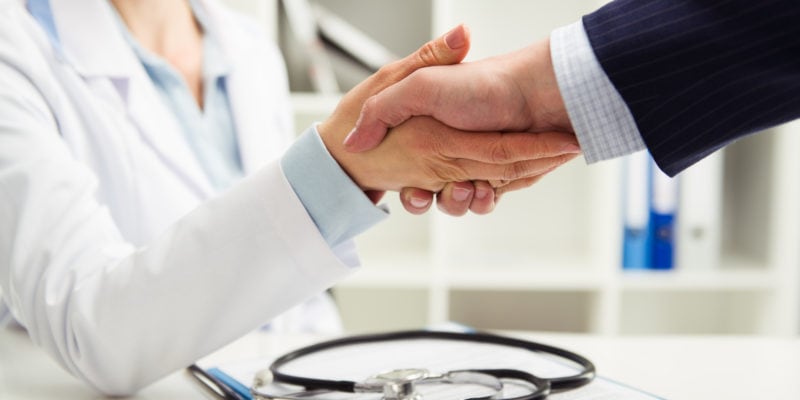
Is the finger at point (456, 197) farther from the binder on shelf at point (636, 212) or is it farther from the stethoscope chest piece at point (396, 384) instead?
the binder on shelf at point (636, 212)

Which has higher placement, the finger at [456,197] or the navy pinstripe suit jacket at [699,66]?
the navy pinstripe suit jacket at [699,66]

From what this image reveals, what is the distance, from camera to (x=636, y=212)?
1.84 metres

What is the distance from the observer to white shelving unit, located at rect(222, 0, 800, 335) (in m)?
1.86

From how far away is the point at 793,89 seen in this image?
56 cm

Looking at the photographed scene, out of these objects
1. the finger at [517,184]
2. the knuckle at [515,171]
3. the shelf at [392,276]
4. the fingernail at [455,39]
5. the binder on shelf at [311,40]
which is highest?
the binder on shelf at [311,40]

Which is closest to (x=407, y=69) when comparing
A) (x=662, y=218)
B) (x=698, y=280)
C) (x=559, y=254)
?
(x=662, y=218)

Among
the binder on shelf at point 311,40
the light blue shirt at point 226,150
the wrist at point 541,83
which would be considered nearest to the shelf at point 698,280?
the binder on shelf at point 311,40

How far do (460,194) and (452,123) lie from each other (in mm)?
106

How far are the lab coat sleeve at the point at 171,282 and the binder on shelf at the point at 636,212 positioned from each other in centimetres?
124

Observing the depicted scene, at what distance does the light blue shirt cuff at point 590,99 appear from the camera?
0.62 m

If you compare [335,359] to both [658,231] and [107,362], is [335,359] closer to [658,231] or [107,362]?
[107,362]

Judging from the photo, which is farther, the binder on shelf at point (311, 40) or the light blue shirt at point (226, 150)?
the binder on shelf at point (311, 40)

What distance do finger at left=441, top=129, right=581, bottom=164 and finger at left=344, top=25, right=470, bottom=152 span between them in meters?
0.06

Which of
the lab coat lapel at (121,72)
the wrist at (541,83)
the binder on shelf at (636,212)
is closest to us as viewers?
the wrist at (541,83)
